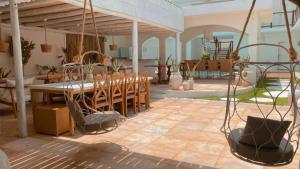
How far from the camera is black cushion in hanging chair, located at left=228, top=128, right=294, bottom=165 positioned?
2059 millimetres

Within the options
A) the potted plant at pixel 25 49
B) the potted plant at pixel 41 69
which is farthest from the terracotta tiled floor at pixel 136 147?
the potted plant at pixel 41 69

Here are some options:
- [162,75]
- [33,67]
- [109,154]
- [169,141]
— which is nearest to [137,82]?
[169,141]

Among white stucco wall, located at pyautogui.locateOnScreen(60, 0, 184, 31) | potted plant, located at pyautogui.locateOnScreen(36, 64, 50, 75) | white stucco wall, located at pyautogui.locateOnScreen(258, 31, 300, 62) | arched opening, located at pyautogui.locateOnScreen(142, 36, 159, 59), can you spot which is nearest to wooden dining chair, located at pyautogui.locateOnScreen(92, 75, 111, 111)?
white stucco wall, located at pyautogui.locateOnScreen(60, 0, 184, 31)

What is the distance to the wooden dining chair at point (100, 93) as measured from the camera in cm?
459

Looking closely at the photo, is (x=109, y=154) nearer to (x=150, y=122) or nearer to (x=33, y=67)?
(x=150, y=122)

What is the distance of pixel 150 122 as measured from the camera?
4918 millimetres

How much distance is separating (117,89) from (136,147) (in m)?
1.89

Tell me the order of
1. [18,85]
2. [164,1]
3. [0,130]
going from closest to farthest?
1. [18,85]
2. [0,130]
3. [164,1]

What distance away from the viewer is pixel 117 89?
526cm

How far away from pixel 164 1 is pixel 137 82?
14.3ft

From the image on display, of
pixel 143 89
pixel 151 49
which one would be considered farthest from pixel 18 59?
pixel 151 49

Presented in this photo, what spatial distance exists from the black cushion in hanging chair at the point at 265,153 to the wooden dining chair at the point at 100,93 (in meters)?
2.88

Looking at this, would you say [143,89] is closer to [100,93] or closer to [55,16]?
[100,93]

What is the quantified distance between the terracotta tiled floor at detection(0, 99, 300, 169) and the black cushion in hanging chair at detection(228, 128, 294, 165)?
2.71 ft
